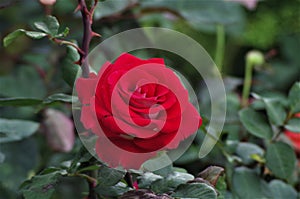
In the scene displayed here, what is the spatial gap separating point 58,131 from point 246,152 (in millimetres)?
226

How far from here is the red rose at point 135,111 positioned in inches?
15.0

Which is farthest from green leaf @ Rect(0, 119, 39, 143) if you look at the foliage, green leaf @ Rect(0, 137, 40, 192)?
green leaf @ Rect(0, 137, 40, 192)

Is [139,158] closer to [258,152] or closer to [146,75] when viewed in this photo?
[146,75]

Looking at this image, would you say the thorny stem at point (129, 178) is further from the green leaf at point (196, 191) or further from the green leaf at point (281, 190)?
the green leaf at point (281, 190)

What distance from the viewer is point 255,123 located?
1.93 feet

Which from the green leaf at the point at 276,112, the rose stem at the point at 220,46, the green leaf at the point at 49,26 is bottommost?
the rose stem at the point at 220,46

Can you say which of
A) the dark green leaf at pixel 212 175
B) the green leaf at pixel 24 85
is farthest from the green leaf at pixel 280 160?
the green leaf at pixel 24 85

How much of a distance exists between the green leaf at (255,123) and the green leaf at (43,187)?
221 mm

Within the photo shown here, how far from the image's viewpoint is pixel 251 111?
598 mm

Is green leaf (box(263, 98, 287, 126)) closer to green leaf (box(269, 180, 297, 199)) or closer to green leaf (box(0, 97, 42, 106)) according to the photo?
green leaf (box(269, 180, 297, 199))

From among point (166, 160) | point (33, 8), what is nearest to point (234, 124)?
point (166, 160)

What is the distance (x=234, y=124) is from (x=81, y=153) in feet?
1.16

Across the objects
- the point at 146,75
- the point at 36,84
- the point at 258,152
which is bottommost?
the point at 36,84

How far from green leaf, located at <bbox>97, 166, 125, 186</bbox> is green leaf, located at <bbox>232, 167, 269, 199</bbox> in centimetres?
18
